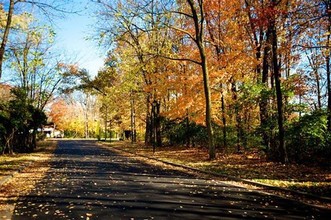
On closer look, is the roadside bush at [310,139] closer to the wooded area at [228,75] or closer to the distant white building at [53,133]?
the wooded area at [228,75]

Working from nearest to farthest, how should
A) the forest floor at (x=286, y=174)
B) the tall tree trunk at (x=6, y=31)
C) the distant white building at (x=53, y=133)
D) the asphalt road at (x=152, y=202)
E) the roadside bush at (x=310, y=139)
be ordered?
the asphalt road at (x=152, y=202)
the forest floor at (x=286, y=174)
the tall tree trunk at (x=6, y=31)
the roadside bush at (x=310, y=139)
the distant white building at (x=53, y=133)

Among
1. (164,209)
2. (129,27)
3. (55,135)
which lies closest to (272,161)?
(164,209)

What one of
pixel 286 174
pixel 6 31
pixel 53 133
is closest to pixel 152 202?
pixel 286 174

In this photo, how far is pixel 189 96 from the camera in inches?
978

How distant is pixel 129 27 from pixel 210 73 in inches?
433

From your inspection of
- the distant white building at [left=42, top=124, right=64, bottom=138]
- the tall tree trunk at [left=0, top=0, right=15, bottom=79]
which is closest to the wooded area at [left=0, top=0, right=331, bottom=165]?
the tall tree trunk at [left=0, top=0, right=15, bottom=79]

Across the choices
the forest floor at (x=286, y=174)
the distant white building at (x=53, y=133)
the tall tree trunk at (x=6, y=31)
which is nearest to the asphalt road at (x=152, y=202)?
the forest floor at (x=286, y=174)

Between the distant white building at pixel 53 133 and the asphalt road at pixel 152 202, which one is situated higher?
the distant white building at pixel 53 133

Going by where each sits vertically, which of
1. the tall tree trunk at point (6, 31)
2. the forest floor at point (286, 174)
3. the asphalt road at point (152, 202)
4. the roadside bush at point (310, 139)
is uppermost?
the tall tree trunk at point (6, 31)

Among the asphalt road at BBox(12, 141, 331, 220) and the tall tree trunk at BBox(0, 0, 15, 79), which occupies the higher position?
the tall tree trunk at BBox(0, 0, 15, 79)

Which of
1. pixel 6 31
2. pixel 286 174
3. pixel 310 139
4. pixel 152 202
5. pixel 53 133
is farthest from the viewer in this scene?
pixel 53 133

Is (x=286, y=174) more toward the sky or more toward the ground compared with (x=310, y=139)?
more toward the ground

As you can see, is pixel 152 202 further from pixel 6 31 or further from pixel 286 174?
pixel 6 31

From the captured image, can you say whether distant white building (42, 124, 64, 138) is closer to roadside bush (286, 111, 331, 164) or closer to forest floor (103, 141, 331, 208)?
forest floor (103, 141, 331, 208)
